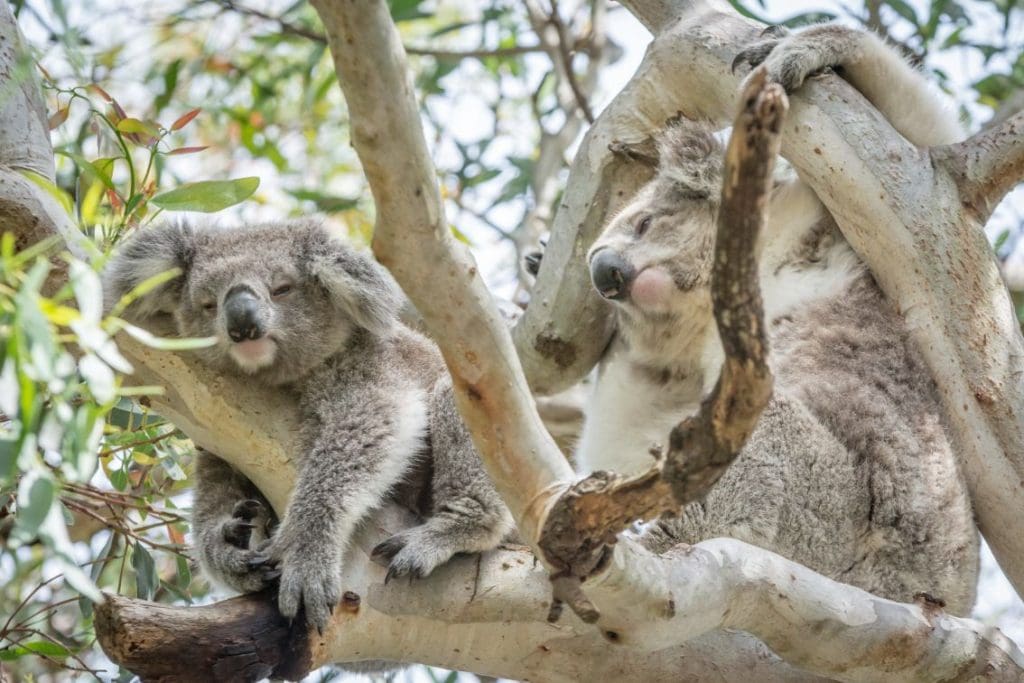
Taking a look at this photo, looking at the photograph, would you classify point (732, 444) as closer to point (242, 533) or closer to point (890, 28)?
point (242, 533)

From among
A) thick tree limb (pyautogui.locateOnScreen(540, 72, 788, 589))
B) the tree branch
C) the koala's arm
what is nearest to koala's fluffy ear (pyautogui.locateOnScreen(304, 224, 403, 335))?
the koala's arm

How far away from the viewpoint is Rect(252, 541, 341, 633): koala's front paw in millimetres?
2441

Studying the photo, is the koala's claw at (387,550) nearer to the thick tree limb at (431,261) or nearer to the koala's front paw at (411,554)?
the koala's front paw at (411,554)

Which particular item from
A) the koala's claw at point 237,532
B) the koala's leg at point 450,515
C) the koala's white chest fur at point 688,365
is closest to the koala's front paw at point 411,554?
the koala's leg at point 450,515

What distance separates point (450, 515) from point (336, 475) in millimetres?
292

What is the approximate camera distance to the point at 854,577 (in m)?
3.19

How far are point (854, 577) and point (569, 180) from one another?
5.01ft

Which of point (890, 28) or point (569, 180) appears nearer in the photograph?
point (569, 180)

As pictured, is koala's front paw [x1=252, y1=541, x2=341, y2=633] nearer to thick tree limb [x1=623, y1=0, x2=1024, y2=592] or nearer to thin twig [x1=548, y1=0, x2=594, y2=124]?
thick tree limb [x1=623, y1=0, x2=1024, y2=592]

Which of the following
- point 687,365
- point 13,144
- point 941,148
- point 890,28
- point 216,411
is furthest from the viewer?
point 890,28

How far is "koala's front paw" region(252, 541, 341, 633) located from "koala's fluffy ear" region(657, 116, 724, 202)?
5.51ft

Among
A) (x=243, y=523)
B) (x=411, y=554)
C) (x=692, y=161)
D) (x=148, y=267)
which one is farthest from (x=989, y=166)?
(x=148, y=267)

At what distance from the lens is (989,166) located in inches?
120

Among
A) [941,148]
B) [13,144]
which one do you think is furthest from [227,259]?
[941,148]
